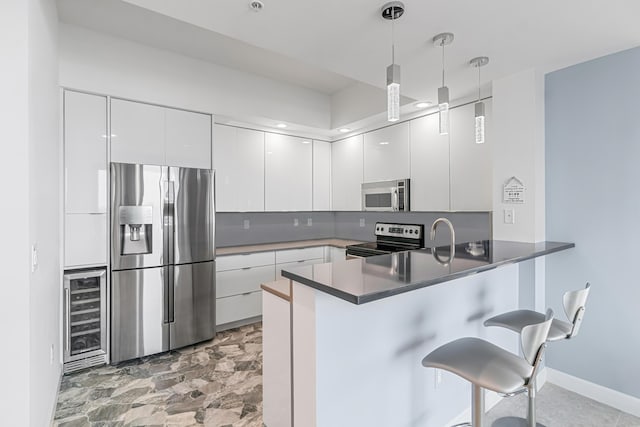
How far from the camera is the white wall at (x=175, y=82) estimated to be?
2729 millimetres

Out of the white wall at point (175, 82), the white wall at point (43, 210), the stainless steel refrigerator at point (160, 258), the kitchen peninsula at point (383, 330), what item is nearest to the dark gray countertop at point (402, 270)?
the kitchen peninsula at point (383, 330)

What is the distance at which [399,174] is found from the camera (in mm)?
3691

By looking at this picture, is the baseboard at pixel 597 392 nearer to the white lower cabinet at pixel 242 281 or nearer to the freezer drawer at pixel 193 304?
the white lower cabinet at pixel 242 281

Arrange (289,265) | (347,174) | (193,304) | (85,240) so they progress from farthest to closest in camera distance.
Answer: (347,174), (289,265), (193,304), (85,240)

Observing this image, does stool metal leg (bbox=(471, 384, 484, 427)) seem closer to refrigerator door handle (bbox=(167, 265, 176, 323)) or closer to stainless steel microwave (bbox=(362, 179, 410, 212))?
stainless steel microwave (bbox=(362, 179, 410, 212))

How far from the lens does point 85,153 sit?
2707 millimetres

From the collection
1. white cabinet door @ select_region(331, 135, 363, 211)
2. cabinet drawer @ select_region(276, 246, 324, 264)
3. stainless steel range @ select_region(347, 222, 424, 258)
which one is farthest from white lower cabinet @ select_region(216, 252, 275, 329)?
white cabinet door @ select_region(331, 135, 363, 211)

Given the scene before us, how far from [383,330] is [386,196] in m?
2.32

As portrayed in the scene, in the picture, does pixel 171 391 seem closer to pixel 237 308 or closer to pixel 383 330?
pixel 237 308

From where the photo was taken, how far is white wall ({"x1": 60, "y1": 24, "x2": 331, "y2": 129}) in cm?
273

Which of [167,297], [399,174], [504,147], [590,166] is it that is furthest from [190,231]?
[590,166]

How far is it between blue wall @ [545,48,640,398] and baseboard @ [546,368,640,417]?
3cm

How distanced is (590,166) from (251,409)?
2870 mm

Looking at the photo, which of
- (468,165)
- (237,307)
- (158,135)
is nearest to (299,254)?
(237,307)
